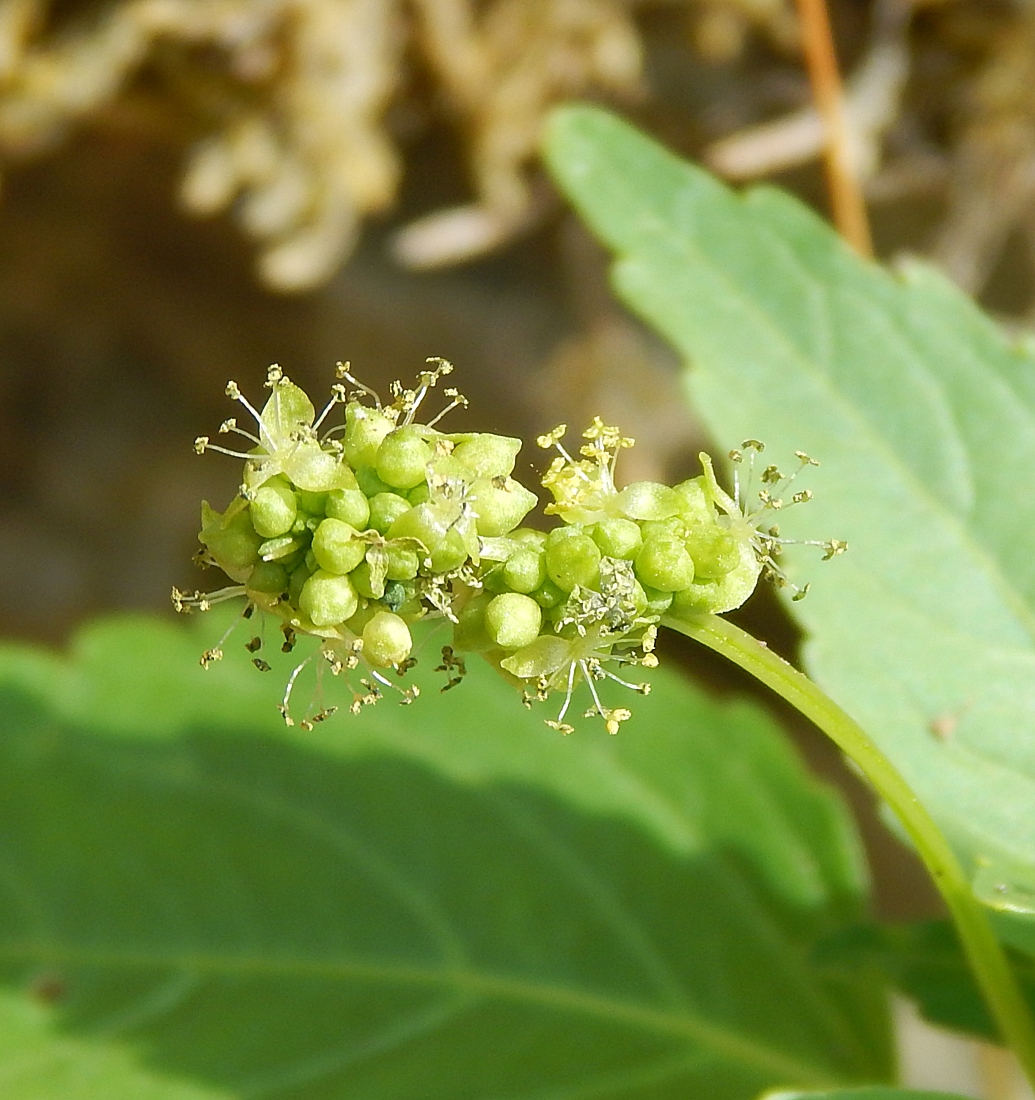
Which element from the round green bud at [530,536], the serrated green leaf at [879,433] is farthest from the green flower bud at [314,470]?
the serrated green leaf at [879,433]

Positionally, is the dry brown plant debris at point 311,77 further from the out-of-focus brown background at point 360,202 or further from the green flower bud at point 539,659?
the green flower bud at point 539,659

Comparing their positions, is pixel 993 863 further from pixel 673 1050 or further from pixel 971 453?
pixel 673 1050

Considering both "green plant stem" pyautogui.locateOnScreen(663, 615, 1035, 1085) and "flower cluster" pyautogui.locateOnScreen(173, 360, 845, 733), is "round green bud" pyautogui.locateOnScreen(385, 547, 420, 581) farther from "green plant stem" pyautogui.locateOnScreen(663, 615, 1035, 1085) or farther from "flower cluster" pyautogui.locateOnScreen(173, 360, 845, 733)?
"green plant stem" pyautogui.locateOnScreen(663, 615, 1035, 1085)

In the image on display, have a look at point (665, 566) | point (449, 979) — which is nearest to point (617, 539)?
point (665, 566)

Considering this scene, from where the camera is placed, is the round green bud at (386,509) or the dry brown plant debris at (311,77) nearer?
the round green bud at (386,509)

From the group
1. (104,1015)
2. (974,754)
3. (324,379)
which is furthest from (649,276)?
(324,379)

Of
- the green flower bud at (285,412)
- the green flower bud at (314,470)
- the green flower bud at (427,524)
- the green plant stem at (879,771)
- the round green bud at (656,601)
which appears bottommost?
the green plant stem at (879,771)

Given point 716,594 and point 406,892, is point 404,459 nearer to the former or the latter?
point 716,594

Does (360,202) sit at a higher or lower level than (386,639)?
higher
